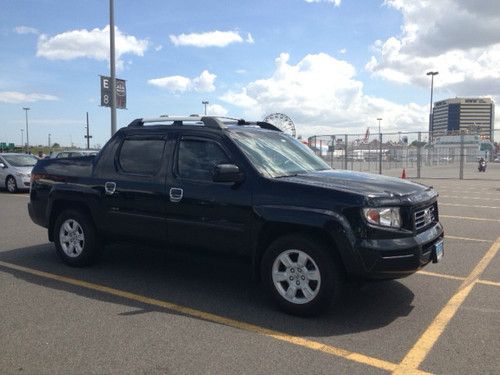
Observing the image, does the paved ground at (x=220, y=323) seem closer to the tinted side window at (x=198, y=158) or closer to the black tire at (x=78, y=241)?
the black tire at (x=78, y=241)

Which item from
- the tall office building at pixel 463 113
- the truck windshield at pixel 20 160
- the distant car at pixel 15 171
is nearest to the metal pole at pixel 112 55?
the truck windshield at pixel 20 160

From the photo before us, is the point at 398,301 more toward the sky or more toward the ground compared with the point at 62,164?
more toward the ground

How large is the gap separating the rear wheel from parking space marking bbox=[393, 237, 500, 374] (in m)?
14.9

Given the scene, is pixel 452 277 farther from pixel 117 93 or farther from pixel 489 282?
pixel 117 93

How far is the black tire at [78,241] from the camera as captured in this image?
6.16 metres

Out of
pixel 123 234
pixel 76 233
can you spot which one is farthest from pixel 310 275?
pixel 76 233

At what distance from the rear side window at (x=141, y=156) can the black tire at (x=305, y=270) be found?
180cm

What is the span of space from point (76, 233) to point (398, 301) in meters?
3.95

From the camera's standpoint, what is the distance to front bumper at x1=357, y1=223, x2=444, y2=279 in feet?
14.0

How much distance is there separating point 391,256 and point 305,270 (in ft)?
2.53

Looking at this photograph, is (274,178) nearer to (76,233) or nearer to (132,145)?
(132,145)

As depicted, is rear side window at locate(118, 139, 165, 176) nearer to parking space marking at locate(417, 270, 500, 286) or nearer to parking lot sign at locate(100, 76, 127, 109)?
parking space marking at locate(417, 270, 500, 286)

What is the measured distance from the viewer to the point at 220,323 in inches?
174

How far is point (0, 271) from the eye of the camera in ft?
20.2
